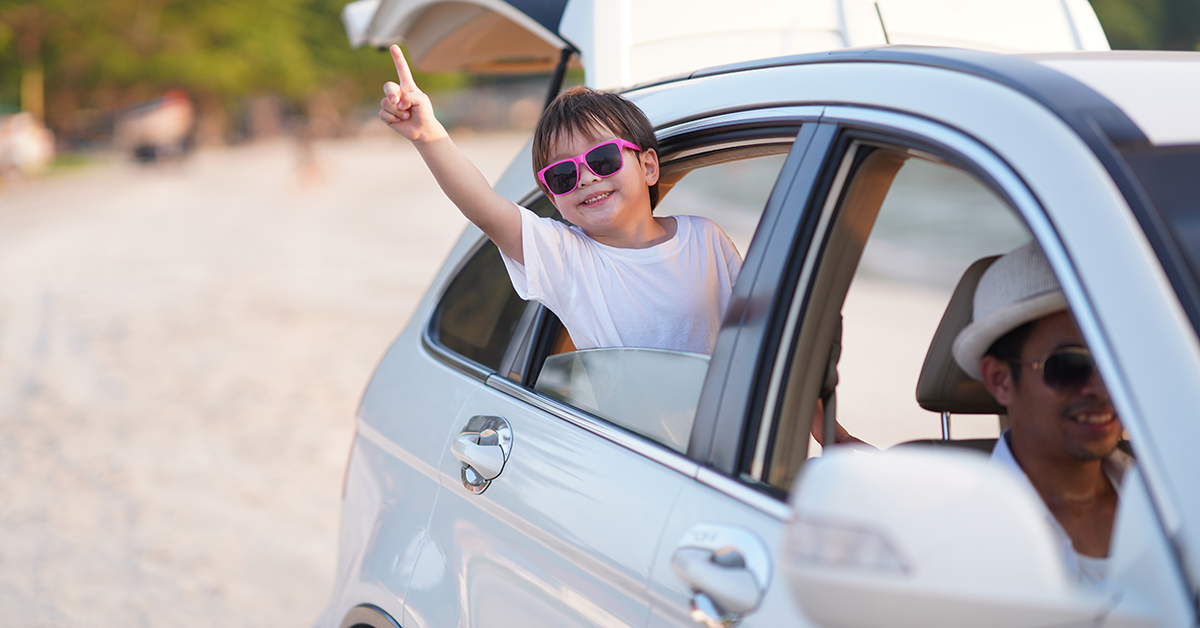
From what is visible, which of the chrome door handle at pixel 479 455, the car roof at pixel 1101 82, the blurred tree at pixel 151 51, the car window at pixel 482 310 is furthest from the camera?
the blurred tree at pixel 151 51

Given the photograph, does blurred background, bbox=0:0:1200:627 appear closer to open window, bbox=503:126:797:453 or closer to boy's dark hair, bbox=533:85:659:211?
open window, bbox=503:126:797:453

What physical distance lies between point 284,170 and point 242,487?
3282 centimetres

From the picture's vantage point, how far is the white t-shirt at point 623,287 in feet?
6.52

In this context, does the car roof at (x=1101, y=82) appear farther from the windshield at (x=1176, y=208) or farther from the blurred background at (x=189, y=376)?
the blurred background at (x=189, y=376)

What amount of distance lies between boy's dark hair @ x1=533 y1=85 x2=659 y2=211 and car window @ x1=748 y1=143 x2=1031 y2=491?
0.49m

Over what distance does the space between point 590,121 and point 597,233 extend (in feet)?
0.78

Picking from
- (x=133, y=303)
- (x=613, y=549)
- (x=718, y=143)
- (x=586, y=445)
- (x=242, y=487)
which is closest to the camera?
(x=613, y=549)

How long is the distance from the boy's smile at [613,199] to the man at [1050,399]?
0.73m

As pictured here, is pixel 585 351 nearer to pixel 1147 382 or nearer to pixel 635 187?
pixel 635 187

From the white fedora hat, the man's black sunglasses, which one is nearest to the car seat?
the white fedora hat

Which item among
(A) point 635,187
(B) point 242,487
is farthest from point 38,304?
(A) point 635,187

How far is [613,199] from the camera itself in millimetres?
2111

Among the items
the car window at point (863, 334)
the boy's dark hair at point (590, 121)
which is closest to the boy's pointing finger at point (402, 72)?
the boy's dark hair at point (590, 121)

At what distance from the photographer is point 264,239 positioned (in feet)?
50.3
